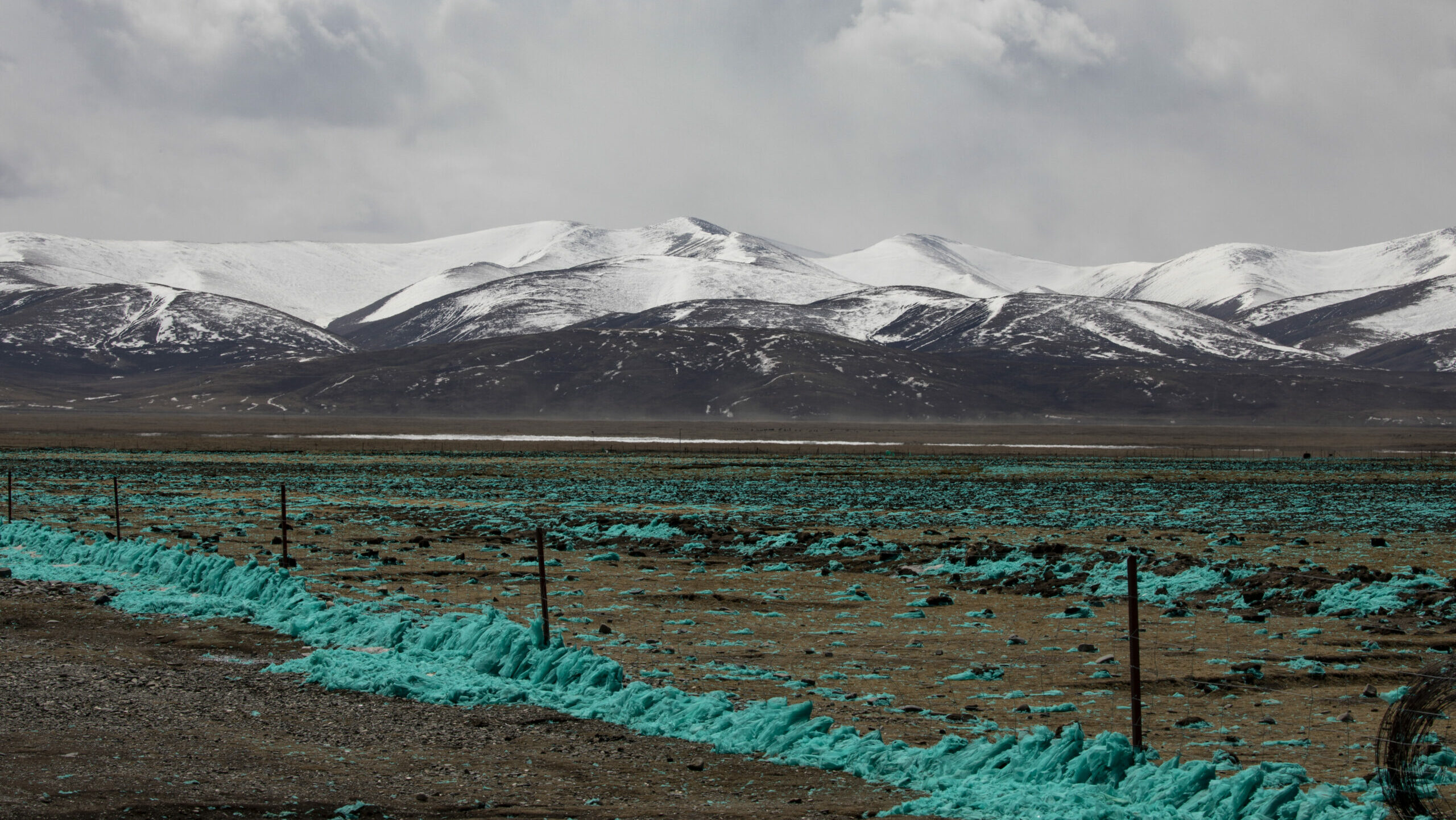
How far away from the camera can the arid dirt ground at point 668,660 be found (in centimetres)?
984

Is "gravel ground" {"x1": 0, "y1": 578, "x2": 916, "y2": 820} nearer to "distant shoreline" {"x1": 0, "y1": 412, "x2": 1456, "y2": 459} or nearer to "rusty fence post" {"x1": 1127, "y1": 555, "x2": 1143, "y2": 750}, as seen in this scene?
"rusty fence post" {"x1": 1127, "y1": 555, "x2": 1143, "y2": 750}

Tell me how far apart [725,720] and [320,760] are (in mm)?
3571

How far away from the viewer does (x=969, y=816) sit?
29.8 ft

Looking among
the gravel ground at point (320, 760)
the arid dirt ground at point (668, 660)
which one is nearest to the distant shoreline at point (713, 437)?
the arid dirt ground at point (668, 660)

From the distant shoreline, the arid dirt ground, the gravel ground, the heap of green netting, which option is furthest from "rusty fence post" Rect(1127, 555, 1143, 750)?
the distant shoreline

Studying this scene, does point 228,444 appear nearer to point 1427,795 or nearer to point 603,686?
point 603,686

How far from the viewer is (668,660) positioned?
14.7 metres

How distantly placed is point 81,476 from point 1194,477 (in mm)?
52786

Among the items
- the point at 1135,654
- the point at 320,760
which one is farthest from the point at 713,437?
the point at 1135,654

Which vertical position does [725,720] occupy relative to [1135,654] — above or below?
below

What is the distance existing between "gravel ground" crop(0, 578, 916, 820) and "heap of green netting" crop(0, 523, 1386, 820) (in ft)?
1.02

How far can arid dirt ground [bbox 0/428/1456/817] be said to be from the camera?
984cm

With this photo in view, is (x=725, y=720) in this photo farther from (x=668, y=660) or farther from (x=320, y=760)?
(x=320, y=760)

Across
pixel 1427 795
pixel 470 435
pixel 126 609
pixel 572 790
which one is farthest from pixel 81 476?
pixel 470 435
